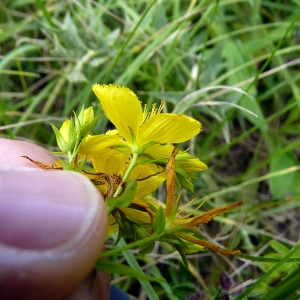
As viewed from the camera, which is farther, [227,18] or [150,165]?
[227,18]

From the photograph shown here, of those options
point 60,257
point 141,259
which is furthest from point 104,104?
point 141,259

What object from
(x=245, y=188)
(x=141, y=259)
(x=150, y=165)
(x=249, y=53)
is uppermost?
(x=150, y=165)

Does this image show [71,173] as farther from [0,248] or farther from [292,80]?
[292,80]

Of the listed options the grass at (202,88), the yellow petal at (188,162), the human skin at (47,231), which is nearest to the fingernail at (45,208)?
the human skin at (47,231)

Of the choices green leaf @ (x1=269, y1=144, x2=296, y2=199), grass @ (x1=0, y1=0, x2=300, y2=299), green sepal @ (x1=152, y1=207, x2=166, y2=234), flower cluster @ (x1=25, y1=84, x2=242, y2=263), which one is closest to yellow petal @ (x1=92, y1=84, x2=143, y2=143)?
flower cluster @ (x1=25, y1=84, x2=242, y2=263)

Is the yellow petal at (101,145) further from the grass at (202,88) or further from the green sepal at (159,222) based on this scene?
the grass at (202,88)

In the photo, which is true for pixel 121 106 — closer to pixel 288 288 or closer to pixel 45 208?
pixel 45 208

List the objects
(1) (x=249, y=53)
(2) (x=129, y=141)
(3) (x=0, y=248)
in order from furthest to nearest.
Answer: (1) (x=249, y=53), (2) (x=129, y=141), (3) (x=0, y=248)
